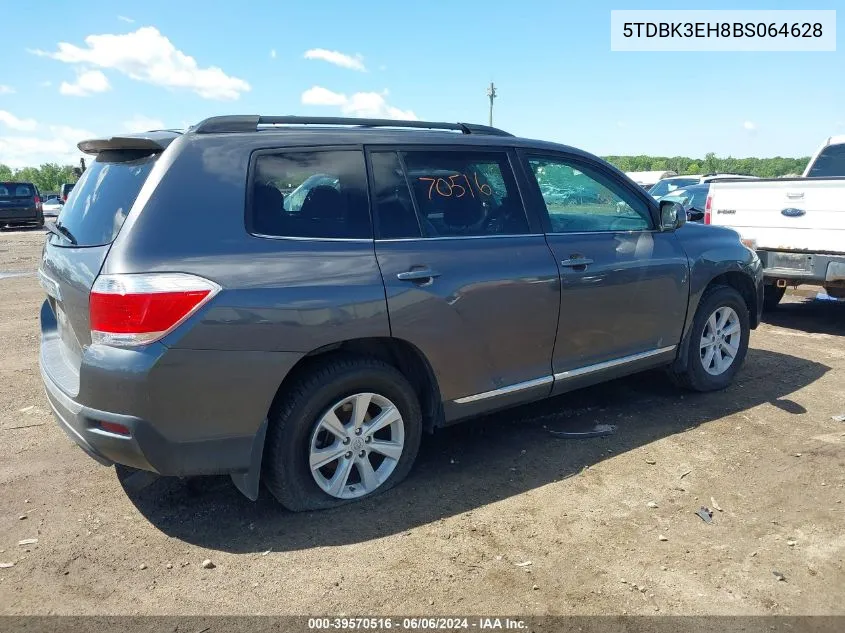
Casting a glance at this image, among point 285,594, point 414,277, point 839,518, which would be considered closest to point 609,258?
point 414,277

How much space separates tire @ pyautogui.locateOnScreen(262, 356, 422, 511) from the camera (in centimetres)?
310

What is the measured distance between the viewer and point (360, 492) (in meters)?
3.43

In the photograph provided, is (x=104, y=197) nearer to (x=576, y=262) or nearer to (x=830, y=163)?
(x=576, y=262)

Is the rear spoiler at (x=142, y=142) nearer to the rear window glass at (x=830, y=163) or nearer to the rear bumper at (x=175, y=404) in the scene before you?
the rear bumper at (x=175, y=404)

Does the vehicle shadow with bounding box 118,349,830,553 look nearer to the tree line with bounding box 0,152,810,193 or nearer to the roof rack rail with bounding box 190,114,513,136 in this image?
the roof rack rail with bounding box 190,114,513,136

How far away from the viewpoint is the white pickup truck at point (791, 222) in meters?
6.59

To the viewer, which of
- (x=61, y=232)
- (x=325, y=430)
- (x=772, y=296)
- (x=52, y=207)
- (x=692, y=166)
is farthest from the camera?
(x=692, y=166)

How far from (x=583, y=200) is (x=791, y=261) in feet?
12.7

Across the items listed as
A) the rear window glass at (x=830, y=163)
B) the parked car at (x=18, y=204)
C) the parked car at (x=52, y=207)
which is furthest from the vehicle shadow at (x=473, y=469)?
the parked car at (x=52, y=207)

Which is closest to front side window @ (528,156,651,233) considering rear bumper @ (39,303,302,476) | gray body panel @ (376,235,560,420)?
gray body panel @ (376,235,560,420)

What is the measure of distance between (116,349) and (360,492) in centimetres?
141

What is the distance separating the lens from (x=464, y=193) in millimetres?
3707

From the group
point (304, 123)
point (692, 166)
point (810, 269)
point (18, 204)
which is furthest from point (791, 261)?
point (692, 166)

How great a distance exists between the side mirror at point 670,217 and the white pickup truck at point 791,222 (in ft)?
9.84
